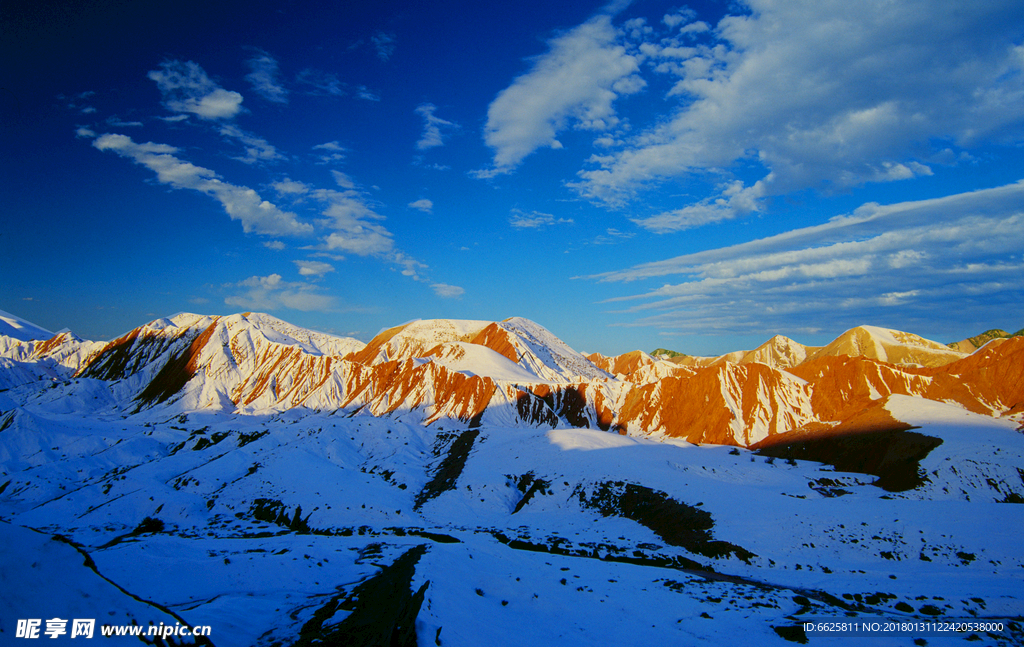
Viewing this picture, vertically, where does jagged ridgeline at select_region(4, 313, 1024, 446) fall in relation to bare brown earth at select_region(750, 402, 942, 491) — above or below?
above

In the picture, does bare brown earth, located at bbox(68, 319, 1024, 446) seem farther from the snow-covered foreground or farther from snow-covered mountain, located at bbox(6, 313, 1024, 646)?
the snow-covered foreground

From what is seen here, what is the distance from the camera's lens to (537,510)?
45.9 metres

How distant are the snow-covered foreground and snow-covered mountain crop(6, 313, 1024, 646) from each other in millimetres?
172

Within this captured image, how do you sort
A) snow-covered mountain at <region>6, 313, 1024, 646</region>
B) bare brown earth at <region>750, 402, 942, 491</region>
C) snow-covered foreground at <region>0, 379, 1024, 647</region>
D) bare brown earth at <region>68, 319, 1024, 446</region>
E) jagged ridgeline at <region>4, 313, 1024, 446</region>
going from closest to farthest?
snow-covered foreground at <region>0, 379, 1024, 647</region> → snow-covered mountain at <region>6, 313, 1024, 646</region> → bare brown earth at <region>750, 402, 942, 491</region> → bare brown earth at <region>68, 319, 1024, 446</region> → jagged ridgeline at <region>4, 313, 1024, 446</region>

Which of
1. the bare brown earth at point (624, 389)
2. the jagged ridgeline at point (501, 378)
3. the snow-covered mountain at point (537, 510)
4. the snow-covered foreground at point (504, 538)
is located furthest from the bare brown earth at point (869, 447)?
the jagged ridgeline at point (501, 378)

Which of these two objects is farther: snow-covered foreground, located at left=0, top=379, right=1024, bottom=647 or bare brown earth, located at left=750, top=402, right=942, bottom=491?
bare brown earth, located at left=750, top=402, right=942, bottom=491

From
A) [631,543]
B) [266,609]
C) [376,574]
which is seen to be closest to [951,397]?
[631,543]

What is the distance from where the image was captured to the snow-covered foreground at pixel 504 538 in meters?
16.0

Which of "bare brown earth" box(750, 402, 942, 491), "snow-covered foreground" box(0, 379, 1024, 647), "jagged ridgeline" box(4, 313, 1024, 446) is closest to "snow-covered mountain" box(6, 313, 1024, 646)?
"snow-covered foreground" box(0, 379, 1024, 647)

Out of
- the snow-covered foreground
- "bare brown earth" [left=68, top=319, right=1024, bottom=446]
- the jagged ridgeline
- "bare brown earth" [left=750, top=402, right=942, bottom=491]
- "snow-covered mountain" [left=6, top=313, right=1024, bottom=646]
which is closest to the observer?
the snow-covered foreground

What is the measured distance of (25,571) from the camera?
10.6 m

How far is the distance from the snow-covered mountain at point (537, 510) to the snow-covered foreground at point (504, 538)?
17 centimetres

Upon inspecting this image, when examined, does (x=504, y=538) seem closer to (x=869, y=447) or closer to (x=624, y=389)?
(x=869, y=447)

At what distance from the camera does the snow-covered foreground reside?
16016 mm
